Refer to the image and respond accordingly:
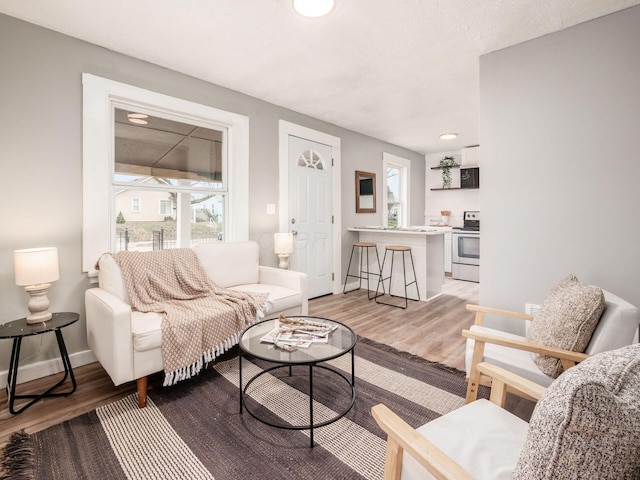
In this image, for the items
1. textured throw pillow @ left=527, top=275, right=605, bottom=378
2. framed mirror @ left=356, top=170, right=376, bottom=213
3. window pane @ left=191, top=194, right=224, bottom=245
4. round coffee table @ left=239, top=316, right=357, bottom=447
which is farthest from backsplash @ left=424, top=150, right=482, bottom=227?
round coffee table @ left=239, top=316, right=357, bottom=447

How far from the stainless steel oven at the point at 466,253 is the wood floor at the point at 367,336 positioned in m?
0.38

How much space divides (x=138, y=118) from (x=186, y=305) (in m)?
1.78

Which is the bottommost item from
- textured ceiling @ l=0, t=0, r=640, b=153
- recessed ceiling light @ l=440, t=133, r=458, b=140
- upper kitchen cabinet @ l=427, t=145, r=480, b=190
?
upper kitchen cabinet @ l=427, t=145, r=480, b=190

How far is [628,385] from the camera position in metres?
0.65

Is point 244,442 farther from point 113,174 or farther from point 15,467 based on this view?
point 113,174

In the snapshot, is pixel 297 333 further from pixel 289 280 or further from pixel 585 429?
pixel 585 429

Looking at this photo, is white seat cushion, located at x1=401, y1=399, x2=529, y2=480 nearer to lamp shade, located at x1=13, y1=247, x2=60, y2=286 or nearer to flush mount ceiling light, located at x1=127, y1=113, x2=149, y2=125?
lamp shade, located at x1=13, y1=247, x2=60, y2=286

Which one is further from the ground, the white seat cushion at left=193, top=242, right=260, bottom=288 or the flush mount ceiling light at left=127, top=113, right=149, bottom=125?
the flush mount ceiling light at left=127, top=113, right=149, bottom=125

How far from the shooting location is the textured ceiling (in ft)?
6.82

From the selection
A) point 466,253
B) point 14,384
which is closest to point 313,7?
point 14,384

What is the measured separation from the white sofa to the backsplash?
4.74 metres

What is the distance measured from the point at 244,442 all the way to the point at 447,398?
1.24 m

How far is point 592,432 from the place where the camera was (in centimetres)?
60

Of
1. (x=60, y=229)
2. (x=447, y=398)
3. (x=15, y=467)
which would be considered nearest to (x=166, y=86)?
(x=60, y=229)
